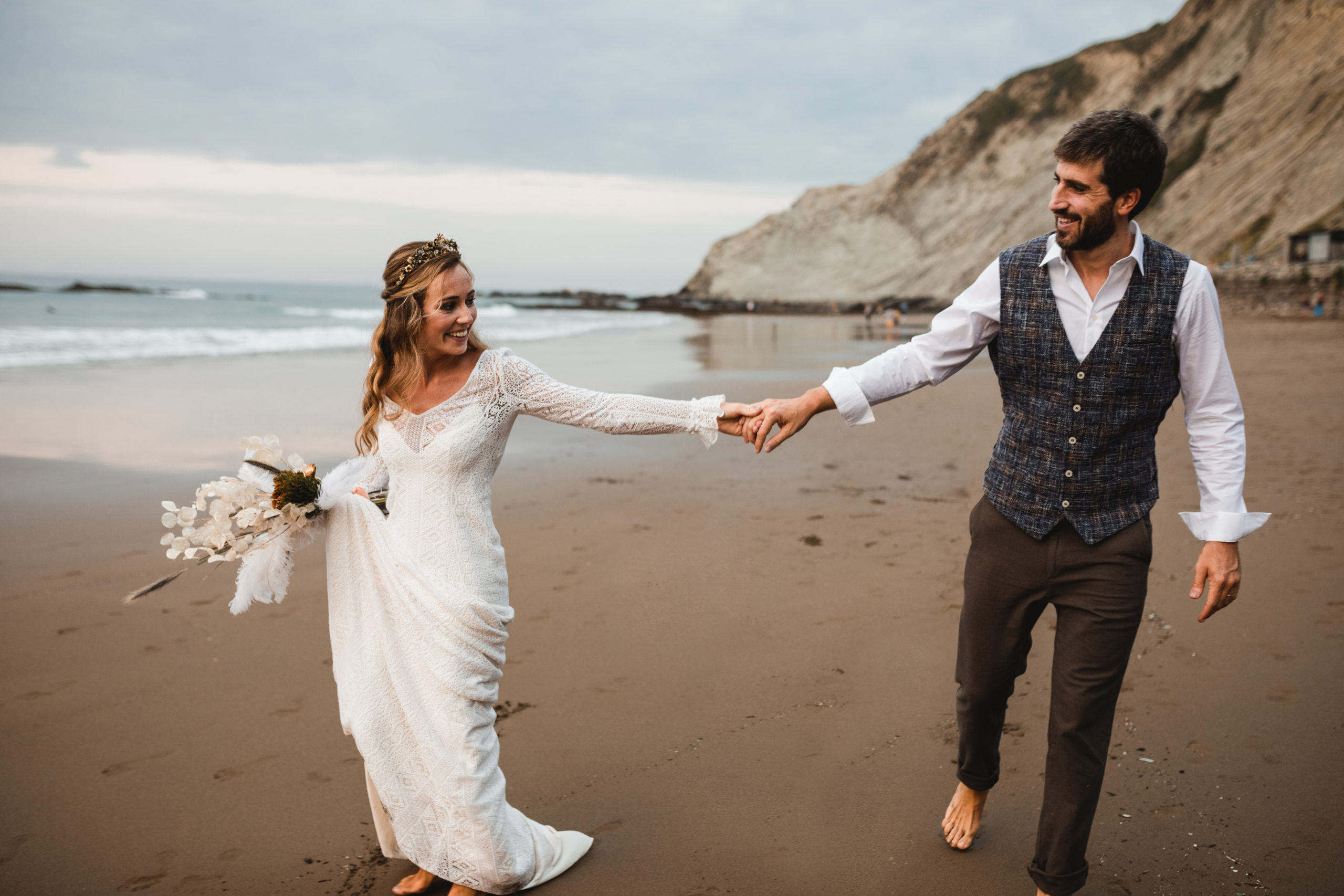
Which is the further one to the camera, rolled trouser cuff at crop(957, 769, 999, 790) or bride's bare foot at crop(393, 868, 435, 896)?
rolled trouser cuff at crop(957, 769, 999, 790)

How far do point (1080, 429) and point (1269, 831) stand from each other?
173 centimetres

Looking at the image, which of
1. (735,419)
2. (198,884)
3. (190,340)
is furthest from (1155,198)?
(198,884)

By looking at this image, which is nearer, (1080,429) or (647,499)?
(1080,429)

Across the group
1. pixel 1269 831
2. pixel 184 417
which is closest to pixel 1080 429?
pixel 1269 831

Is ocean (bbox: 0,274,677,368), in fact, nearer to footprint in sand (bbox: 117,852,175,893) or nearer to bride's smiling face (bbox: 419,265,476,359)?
bride's smiling face (bbox: 419,265,476,359)

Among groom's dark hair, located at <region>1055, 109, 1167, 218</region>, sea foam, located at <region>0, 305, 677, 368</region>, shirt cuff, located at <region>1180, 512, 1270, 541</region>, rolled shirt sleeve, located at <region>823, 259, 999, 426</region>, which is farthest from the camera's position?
sea foam, located at <region>0, 305, 677, 368</region>

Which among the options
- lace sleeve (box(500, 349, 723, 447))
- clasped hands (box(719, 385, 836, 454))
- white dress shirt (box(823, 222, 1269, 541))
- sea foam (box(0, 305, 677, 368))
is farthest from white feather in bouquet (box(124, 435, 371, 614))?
sea foam (box(0, 305, 677, 368))

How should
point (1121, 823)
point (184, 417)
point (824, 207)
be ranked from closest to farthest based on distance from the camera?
1. point (1121, 823)
2. point (184, 417)
3. point (824, 207)

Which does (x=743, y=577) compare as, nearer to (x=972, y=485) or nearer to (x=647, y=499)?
(x=647, y=499)

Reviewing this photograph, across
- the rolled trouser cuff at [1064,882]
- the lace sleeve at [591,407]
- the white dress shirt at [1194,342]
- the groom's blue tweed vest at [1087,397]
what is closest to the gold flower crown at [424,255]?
the lace sleeve at [591,407]

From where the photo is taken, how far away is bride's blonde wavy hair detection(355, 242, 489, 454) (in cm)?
286

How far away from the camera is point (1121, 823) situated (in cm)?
316

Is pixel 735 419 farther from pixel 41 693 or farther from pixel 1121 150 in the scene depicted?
pixel 41 693

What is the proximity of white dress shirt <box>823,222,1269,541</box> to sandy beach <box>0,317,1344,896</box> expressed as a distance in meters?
1.25
